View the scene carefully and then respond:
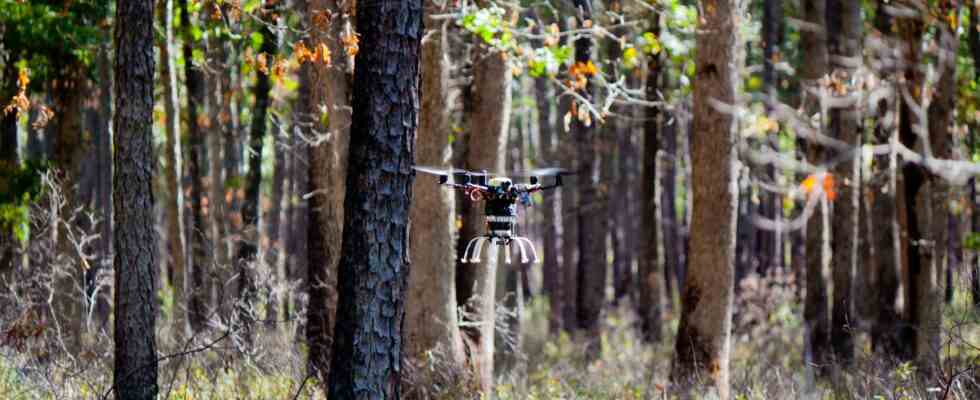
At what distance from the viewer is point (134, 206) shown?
1022 centimetres

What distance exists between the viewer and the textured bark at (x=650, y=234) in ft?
75.3

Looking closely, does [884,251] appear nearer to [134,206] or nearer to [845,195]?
[845,195]

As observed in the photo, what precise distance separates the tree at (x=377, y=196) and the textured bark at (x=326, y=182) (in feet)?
11.2

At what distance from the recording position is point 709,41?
14.1 metres

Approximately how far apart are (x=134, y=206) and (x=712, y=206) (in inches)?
265

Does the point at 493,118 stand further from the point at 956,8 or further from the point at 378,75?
the point at 378,75

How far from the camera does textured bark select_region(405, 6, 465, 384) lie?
13.4 metres

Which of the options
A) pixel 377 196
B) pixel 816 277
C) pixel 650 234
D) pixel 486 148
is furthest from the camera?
pixel 650 234

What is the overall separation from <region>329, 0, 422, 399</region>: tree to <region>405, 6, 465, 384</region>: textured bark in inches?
180

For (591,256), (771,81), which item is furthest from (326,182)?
(771,81)

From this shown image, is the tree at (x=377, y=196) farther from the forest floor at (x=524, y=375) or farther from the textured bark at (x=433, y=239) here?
the textured bark at (x=433, y=239)

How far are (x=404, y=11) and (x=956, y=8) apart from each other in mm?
7371

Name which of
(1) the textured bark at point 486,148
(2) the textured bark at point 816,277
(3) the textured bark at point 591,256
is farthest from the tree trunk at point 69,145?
(2) the textured bark at point 816,277

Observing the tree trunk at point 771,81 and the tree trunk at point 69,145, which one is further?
the tree trunk at point 771,81
